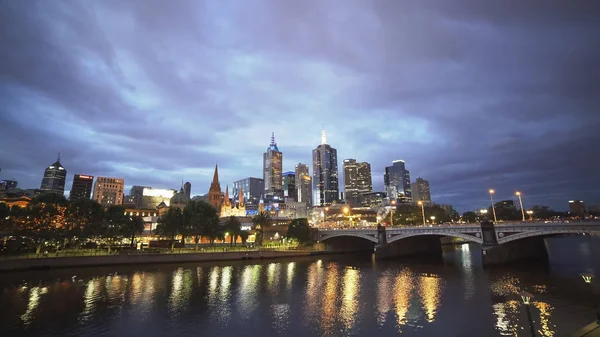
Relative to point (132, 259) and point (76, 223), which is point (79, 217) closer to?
point (76, 223)

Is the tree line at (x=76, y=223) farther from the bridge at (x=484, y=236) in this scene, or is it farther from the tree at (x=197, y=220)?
Answer: the bridge at (x=484, y=236)

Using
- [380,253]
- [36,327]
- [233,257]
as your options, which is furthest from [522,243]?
[36,327]

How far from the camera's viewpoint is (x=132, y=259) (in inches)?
3036

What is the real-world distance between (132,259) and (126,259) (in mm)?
1390

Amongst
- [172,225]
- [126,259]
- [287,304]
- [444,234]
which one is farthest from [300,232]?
[287,304]

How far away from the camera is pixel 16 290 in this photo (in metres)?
45.4

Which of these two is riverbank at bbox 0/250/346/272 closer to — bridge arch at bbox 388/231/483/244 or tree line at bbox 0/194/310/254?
tree line at bbox 0/194/310/254

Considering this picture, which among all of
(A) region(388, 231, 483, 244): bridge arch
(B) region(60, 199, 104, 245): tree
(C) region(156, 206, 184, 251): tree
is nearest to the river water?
(B) region(60, 199, 104, 245): tree

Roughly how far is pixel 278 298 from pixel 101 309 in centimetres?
2211

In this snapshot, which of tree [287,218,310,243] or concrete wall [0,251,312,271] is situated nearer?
concrete wall [0,251,312,271]

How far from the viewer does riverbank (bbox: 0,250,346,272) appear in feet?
208

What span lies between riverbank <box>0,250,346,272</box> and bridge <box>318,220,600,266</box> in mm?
25560

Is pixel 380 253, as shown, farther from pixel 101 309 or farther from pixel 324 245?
pixel 101 309

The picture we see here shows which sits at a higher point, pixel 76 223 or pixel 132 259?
pixel 76 223
